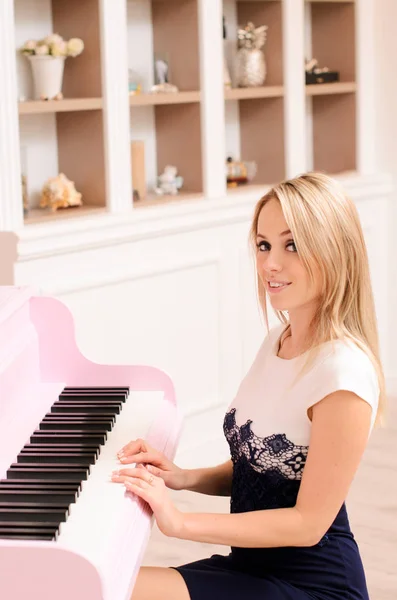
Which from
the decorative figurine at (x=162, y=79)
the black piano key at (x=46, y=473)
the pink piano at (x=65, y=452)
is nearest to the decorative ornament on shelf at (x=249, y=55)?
the decorative figurine at (x=162, y=79)

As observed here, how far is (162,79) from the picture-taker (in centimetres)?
375

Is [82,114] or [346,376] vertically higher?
[82,114]

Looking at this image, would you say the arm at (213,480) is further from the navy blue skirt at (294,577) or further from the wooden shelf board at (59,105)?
the wooden shelf board at (59,105)

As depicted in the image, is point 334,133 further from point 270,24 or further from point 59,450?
point 59,450

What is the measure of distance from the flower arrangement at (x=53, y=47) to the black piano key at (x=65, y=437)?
5.67 ft

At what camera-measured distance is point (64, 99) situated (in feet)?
11.0

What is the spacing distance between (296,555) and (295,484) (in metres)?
0.11

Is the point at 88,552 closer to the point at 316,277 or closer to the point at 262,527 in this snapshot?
the point at 262,527

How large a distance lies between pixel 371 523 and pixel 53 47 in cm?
181

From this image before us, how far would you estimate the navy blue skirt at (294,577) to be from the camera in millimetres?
1641

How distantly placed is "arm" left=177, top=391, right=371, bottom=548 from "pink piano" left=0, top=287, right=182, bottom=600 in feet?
0.42

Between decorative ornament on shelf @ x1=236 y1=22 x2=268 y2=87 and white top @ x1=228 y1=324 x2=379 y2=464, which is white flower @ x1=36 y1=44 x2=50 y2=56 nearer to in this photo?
decorative ornament on shelf @ x1=236 y1=22 x2=268 y2=87

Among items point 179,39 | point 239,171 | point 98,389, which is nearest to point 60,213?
point 179,39

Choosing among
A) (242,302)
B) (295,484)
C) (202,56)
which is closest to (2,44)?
(202,56)
